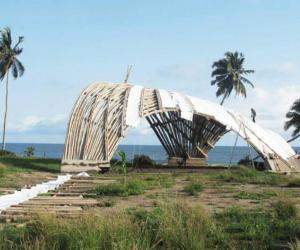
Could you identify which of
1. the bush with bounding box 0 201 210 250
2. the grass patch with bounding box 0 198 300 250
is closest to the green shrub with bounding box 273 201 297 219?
the grass patch with bounding box 0 198 300 250

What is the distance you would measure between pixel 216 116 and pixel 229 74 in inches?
1278

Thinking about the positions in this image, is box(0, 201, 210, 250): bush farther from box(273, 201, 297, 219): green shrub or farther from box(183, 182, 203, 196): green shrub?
box(183, 182, 203, 196): green shrub

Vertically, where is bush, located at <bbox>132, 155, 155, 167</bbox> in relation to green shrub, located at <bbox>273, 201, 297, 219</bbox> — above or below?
above

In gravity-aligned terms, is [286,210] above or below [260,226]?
above

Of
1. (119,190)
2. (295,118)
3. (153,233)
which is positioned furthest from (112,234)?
(295,118)

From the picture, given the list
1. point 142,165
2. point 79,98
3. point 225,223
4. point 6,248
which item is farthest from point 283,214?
point 142,165

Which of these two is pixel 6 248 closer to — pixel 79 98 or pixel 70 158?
pixel 70 158

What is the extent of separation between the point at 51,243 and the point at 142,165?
28.5 meters

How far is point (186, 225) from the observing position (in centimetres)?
877

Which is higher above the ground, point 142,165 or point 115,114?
point 115,114

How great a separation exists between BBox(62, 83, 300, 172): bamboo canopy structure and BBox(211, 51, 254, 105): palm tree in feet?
87.7

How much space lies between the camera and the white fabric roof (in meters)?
31.7

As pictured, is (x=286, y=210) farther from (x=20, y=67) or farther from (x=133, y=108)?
(x=20, y=67)

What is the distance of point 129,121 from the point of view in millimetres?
30188
